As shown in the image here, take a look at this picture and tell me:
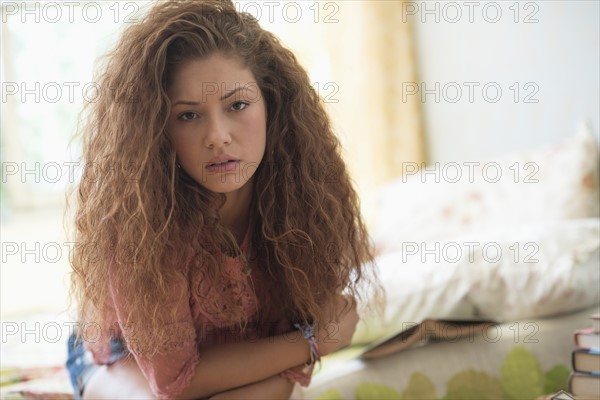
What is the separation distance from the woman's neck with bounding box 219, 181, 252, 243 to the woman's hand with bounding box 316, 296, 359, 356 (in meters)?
0.23

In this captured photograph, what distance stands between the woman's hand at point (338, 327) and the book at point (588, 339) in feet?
1.40

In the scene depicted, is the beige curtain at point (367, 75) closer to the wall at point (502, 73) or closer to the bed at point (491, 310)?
the wall at point (502, 73)

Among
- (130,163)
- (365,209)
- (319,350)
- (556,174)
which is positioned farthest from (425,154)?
(130,163)

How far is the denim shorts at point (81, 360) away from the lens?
144cm

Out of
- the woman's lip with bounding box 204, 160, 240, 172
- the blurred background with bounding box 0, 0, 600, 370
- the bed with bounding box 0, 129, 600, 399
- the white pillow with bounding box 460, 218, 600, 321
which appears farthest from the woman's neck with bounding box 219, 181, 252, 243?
the blurred background with bounding box 0, 0, 600, 370

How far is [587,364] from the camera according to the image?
1346 millimetres

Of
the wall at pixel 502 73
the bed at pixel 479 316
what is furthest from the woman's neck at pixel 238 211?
the wall at pixel 502 73

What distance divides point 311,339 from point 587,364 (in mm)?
515

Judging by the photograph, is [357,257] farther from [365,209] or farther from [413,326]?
[365,209]

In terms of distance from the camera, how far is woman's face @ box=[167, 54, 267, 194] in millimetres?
1188

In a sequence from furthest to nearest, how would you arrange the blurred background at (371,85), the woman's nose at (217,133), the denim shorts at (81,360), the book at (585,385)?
the blurred background at (371,85), the denim shorts at (81,360), the book at (585,385), the woman's nose at (217,133)

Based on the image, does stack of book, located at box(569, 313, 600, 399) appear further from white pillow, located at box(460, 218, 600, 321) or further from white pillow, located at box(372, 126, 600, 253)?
white pillow, located at box(372, 126, 600, 253)

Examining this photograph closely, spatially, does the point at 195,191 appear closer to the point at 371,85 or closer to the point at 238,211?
the point at 238,211

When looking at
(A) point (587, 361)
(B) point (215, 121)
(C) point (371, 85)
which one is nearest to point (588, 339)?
(A) point (587, 361)
